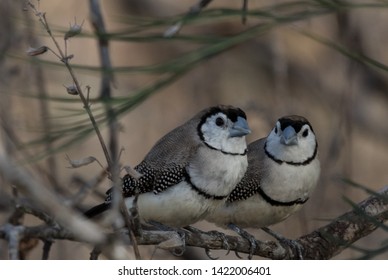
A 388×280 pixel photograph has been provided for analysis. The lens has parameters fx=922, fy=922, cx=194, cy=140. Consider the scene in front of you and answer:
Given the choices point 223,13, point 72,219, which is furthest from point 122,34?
point 72,219

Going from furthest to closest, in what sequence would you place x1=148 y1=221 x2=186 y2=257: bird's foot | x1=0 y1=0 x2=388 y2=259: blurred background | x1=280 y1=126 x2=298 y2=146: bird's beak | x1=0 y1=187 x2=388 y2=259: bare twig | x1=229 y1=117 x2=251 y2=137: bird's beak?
1. x1=0 y1=0 x2=388 y2=259: blurred background
2. x1=280 y1=126 x2=298 y2=146: bird's beak
3. x1=229 y1=117 x2=251 y2=137: bird's beak
4. x1=0 y1=187 x2=388 y2=259: bare twig
5. x1=148 y1=221 x2=186 y2=257: bird's foot

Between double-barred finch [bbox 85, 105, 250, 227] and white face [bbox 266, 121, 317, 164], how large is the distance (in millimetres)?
151

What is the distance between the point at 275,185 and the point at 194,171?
0.33m

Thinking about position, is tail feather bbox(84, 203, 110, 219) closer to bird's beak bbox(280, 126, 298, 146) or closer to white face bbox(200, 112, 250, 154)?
white face bbox(200, 112, 250, 154)

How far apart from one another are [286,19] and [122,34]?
1.28ft

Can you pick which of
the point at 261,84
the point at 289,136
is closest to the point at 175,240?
the point at 289,136

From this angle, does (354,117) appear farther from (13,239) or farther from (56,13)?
(13,239)

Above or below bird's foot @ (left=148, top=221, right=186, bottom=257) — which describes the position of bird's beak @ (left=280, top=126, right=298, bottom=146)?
above

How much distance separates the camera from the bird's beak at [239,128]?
296 centimetres

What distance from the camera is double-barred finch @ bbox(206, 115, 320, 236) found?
125 inches

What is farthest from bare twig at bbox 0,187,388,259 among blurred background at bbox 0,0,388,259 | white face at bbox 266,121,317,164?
blurred background at bbox 0,0,388,259

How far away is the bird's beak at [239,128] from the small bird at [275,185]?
174 mm

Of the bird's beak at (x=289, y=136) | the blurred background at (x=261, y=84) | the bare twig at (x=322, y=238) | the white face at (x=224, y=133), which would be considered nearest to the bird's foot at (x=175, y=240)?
the bare twig at (x=322, y=238)

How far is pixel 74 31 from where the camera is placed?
2.13 metres
